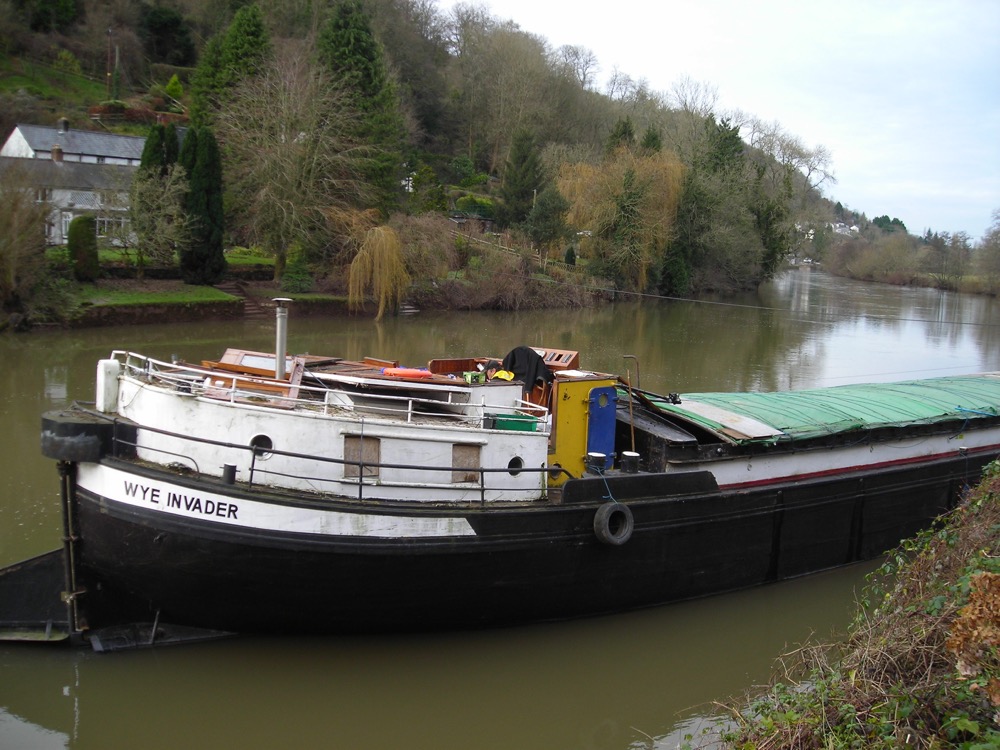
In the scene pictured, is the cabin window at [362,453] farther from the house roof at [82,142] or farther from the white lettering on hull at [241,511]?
the house roof at [82,142]

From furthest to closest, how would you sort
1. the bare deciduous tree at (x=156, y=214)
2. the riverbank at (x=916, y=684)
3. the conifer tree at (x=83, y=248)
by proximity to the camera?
the bare deciduous tree at (x=156, y=214), the conifer tree at (x=83, y=248), the riverbank at (x=916, y=684)

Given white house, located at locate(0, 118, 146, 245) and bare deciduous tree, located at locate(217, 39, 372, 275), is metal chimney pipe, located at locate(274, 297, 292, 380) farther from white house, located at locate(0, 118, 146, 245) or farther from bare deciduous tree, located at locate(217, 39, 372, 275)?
bare deciduous tree, located at locate(217, 39, 372, 275)

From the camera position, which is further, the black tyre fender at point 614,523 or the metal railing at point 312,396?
the black tyre fender at point 614,523

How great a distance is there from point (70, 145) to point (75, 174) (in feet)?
20.7

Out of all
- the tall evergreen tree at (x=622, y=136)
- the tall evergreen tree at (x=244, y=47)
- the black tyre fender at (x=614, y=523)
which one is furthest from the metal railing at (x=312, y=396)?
the tall evergreen tree at (x=622, y=136)

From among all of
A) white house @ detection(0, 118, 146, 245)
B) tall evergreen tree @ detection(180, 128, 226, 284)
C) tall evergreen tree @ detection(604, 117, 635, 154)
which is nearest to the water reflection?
white house @ detection(0, 118, 146, 245)

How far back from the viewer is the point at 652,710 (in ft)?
25.9

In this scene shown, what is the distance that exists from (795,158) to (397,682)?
7051 cm

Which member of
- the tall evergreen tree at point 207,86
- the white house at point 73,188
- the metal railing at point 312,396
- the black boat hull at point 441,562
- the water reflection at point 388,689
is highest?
the tall evergreen tree at point 207,86

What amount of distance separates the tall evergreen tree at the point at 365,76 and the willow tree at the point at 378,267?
510 centimetres

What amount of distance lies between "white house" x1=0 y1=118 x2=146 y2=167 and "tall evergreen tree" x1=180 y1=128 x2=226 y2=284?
1081 centimetres

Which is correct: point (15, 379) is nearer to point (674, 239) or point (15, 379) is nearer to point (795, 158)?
point (674, 239)

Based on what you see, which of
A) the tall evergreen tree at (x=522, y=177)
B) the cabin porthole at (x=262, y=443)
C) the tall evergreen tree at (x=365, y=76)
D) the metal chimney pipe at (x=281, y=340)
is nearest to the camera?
Answer: the cabin porthole at (x=262, y=443)

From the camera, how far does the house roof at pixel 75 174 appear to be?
2644 cm
